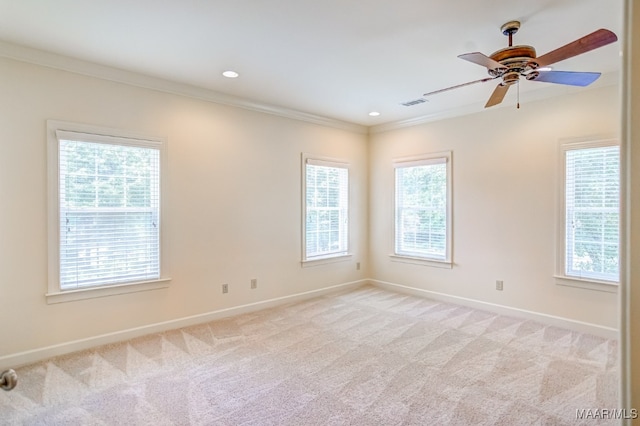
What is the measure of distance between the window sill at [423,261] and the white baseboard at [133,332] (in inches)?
53.1

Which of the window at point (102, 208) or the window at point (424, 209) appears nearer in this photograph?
the window at point (102, 208)

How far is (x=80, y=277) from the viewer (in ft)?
11.2

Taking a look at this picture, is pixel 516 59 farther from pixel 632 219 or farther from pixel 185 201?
pixel 185 201

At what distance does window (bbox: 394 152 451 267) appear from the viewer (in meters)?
5.20

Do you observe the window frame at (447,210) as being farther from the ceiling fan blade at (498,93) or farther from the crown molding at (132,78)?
the ceiling fan blade at (498,93)

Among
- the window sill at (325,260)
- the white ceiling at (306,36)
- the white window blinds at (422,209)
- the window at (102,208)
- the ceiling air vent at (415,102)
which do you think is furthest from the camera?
the window sill at (325,260)

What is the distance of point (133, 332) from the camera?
3.73 metres

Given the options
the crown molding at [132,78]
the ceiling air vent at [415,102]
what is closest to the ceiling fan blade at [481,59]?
the ceiling air vent at [415,102]

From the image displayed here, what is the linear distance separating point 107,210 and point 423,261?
424cm

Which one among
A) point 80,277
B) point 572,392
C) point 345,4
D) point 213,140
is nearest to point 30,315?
point 80,277

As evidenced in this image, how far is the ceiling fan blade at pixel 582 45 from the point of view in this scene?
2.08m

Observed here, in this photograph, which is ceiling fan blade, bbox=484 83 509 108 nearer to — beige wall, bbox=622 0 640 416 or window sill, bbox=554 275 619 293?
window sill, bbox=554 275 619 293

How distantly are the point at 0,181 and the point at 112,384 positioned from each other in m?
1.96

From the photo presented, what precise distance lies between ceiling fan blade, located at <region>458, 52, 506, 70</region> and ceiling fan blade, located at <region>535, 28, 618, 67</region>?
278 millimetres
